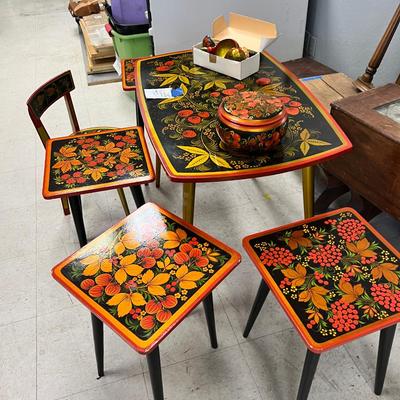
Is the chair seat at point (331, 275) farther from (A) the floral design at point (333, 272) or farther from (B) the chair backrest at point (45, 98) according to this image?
(B) the chair backrest at point (45, 98)

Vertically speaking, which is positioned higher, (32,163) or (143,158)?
(143,158)

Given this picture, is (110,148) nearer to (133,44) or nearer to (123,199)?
(123,199)

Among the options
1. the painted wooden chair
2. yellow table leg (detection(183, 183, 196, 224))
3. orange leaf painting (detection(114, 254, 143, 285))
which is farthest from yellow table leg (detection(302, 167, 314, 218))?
the painted wooden chair

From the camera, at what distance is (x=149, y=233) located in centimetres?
128

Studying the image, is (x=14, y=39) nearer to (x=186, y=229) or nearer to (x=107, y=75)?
(x=107, y=75)

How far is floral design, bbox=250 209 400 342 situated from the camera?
3.45ft

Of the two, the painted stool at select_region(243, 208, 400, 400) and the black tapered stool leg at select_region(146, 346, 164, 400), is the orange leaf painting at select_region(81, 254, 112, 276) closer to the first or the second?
the black tapered stool leg at select_region(146, 346, 164, 400)

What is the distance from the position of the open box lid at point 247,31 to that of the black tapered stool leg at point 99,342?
1.39m

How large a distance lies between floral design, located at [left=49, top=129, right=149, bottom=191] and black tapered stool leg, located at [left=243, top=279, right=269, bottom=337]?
63cm

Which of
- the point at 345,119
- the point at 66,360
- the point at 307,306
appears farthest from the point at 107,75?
the point at 307,306

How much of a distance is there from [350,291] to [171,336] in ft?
2.62

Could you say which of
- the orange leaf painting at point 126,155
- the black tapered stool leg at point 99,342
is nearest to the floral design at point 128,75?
the orange leaf painting at point 126,155

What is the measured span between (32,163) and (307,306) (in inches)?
84.4

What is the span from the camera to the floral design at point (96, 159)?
5.13 ft
